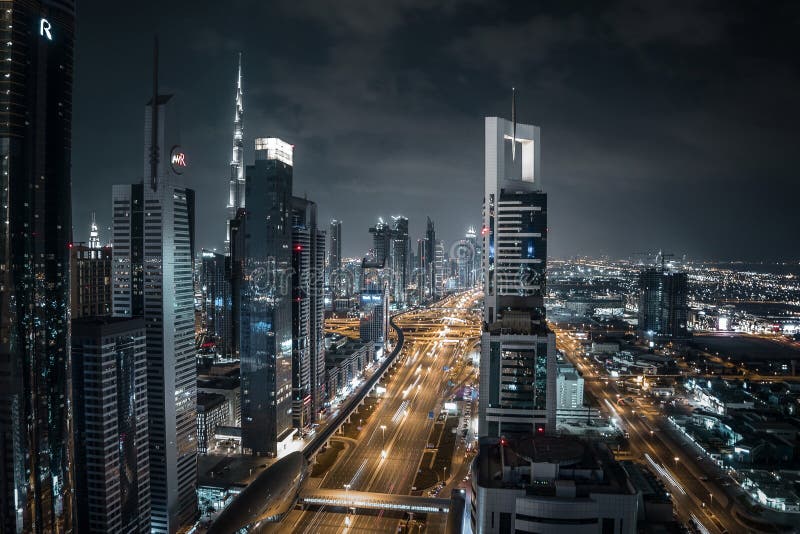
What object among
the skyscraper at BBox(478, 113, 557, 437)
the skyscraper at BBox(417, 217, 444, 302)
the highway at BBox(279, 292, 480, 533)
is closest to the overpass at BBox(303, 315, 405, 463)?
the highway at BBox(279, 292, 480, 533)

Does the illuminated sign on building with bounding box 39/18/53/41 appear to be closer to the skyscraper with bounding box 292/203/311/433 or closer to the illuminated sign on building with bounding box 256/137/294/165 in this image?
the illuminated sign on building with bounding box 256/137/294/165

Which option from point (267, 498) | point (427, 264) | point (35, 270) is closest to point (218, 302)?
point (267, 498)

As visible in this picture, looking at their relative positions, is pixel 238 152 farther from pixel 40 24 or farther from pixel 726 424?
pixel 726 424

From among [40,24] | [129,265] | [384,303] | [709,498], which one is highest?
[40,24]

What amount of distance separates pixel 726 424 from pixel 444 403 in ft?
63.9

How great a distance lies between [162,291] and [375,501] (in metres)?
14.3

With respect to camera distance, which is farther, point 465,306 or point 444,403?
point 465,306

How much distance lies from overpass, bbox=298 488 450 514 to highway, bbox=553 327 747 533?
11150 millimetres

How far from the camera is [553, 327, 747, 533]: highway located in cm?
2464

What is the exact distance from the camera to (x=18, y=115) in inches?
A: 707

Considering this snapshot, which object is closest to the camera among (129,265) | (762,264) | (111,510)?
(111,510)

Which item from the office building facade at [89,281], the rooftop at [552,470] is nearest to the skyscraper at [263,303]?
the office building facade at [89,281]

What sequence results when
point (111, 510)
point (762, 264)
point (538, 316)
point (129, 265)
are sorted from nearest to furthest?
1. point (111, 510)
2. point (129, 265)
3. point (538, 316)
4. point (762, 264)

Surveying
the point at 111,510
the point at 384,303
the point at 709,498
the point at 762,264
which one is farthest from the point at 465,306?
the point at 762,264
